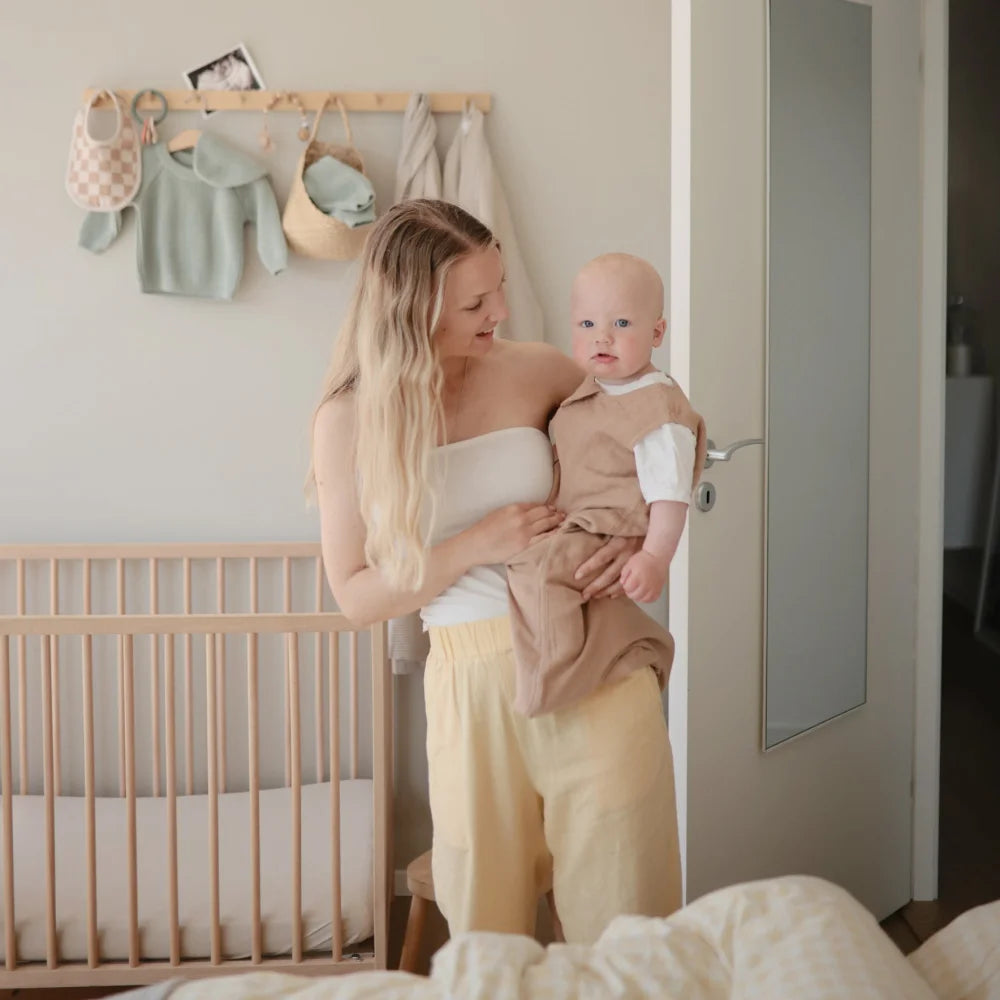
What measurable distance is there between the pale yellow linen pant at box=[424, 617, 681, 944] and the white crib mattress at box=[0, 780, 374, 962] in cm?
71

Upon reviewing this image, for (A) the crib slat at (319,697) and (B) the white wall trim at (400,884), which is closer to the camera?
(A) the crib slat at (319,697)

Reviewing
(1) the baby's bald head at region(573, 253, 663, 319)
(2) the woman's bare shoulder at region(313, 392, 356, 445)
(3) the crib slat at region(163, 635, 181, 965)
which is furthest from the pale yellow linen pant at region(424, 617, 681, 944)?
(3) the crib slat at region(163, 635, 181, 965)

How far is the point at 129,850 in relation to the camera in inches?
72.6

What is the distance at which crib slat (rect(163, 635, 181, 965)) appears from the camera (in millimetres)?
1819

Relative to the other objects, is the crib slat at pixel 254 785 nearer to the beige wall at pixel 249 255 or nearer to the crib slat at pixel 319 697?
the crib slat at pixel 319 697

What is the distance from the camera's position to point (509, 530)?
1.36 metres

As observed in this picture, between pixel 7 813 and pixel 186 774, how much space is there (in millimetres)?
745

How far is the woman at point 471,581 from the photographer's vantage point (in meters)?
1.33

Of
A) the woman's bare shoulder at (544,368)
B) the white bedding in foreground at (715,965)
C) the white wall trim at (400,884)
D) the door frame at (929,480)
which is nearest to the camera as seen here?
the white bedding in foreground at (715,965)

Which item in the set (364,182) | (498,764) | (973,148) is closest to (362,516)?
(498,764)

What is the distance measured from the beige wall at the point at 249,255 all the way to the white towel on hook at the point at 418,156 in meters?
0.08

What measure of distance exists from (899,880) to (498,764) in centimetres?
137

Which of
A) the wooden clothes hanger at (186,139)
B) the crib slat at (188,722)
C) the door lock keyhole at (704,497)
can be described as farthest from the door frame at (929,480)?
the crib slat at (188,722)

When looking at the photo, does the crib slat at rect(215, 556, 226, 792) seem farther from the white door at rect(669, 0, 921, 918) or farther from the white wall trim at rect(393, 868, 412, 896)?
the white door at rect(669, 0, 921, 918)
